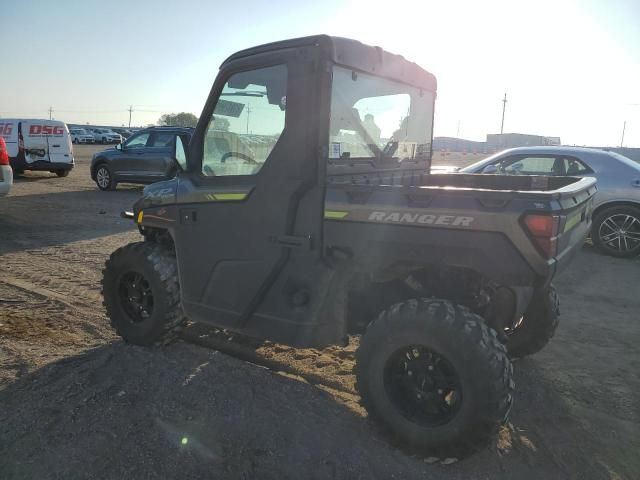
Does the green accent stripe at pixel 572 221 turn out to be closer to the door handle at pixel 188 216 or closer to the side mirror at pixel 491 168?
the door handle at pixel 188 216

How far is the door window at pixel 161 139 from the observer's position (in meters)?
13.4

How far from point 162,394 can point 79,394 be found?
55 cm

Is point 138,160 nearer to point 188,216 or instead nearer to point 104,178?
point 104,178

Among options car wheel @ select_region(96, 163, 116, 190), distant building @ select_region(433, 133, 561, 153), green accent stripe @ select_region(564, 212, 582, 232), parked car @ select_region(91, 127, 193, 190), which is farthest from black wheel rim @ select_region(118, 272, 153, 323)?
distant building @ select_region(433, 133, 561, 153)

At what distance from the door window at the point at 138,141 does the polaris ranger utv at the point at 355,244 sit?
10.5 meters

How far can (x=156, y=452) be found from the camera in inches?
107

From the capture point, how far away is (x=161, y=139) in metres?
13.5

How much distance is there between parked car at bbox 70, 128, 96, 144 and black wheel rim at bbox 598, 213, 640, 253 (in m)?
48.6

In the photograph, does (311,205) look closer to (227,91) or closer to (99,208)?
(227,91)

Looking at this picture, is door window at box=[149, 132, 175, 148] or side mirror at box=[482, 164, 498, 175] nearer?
side mirror at box=[482, 164, 498, 175]

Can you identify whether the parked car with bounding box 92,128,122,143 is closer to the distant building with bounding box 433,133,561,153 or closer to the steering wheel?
the distant building with bounding box 433,133,561,153

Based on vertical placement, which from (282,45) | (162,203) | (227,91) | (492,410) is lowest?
(492,410)

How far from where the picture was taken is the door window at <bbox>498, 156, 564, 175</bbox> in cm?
804

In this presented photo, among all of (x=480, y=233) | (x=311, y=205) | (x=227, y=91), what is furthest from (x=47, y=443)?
(x=480, y=233)
